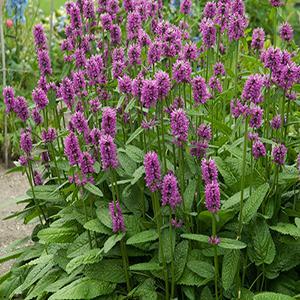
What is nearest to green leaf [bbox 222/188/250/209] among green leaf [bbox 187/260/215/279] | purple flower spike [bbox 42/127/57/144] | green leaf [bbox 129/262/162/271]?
green leaf [bbox 187/260/215/279]

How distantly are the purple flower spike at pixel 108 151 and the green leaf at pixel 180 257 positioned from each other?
527mm

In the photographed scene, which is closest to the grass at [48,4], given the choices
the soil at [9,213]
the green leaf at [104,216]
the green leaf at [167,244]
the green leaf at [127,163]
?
the soil at [9,213]

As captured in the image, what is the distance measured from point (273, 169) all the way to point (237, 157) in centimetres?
16

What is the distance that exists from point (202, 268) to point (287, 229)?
1.19ft

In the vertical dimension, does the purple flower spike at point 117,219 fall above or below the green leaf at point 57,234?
above

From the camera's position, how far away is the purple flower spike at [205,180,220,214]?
2.35m

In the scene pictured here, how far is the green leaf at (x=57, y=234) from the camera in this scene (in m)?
3.09

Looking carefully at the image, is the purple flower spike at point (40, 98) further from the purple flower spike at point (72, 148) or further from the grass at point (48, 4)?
the grass at point (48, 4)

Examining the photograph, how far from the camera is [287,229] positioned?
271 cm

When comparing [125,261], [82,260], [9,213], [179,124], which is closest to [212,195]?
[179,124]

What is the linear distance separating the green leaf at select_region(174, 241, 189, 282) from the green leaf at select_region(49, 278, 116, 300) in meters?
0.29

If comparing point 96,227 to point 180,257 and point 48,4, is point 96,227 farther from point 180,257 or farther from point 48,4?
point 48,4

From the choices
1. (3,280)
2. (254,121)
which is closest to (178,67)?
(254,121)

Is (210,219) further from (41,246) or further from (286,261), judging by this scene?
(41,246)
